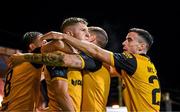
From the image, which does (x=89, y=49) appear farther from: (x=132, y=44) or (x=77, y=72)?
(x=132, y=44)

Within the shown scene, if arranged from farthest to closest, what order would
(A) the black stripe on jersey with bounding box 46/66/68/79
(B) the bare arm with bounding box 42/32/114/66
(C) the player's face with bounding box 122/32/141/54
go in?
(C) the player's face with bounding box 122/32/141/54 < (B) the bare arm with bounding box 42/32/114/66 < (A) the black stripe on jersey with bounding box 46/66/68/79

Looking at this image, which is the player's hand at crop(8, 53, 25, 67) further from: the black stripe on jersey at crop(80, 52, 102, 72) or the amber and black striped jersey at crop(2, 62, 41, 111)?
the black stripe on jersey at crop(80, 52, 102, 72)

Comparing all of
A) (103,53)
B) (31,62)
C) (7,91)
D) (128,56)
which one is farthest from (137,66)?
(7,91)

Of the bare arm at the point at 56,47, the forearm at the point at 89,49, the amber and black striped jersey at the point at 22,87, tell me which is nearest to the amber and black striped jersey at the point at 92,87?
the forearm at the point at 89,49

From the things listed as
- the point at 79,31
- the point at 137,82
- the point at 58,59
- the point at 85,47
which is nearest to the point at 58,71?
the point at 58,59

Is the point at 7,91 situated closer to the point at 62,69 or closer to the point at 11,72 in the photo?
the point at 11,72

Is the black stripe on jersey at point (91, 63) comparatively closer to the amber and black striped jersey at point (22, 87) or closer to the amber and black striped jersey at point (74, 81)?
the amber and black striped jersey at point (74, 81)

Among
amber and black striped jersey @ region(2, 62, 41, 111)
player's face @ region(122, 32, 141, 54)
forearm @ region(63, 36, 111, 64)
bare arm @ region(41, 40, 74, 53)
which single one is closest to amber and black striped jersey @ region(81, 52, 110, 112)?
forearm @ region(63, 36, 111, 64)

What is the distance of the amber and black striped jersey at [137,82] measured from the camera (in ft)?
16.8

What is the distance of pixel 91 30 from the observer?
5648mm

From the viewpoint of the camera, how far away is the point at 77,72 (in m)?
4.97

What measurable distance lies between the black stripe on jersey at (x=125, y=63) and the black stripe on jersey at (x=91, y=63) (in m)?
0.22

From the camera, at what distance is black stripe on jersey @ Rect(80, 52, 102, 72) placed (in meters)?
4.97

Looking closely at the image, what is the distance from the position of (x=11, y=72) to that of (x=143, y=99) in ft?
5.72
